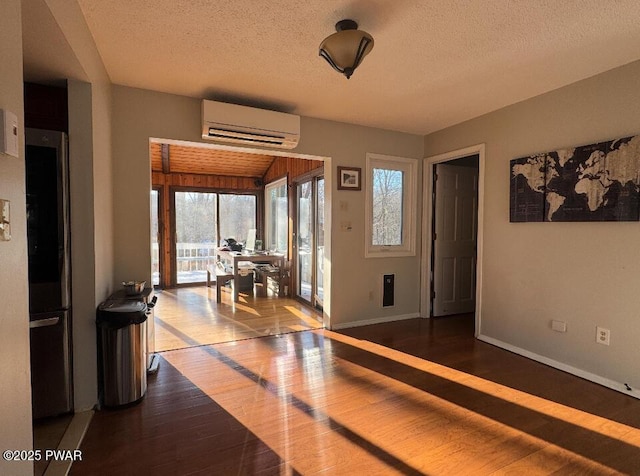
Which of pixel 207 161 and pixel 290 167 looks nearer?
pixel 290 167

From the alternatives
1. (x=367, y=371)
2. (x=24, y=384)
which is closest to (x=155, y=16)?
(x=24, y=384)

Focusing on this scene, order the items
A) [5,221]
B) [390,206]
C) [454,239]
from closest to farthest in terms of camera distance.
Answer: [5,221], [390,206], [454,239]

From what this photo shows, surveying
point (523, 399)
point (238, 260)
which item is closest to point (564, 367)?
point (523, 399)

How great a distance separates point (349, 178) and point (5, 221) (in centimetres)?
322

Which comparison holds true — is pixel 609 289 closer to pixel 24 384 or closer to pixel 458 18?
pixel 458 18

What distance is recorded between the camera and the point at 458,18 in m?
1.91

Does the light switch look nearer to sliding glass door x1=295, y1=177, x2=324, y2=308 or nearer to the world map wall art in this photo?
the world map wall art

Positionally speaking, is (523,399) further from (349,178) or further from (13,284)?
(13,284)

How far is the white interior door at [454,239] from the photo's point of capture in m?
4.28

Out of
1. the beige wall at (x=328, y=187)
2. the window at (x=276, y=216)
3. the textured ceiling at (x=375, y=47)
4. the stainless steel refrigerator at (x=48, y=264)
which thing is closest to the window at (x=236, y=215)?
the window at (x=276, y=216)

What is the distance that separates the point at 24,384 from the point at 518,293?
11.8 feet

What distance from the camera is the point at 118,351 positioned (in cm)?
217

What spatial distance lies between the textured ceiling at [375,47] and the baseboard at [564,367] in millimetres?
2394

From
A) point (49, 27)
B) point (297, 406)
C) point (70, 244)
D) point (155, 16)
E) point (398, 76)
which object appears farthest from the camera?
point (398, 76)
